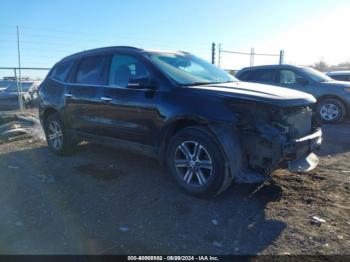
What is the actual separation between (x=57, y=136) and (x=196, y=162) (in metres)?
3.40

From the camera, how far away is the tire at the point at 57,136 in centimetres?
628

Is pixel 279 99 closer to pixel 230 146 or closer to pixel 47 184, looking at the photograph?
pixel 230 146

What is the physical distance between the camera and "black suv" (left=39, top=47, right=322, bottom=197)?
12.3ft

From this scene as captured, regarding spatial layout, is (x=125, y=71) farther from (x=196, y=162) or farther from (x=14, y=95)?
(x=14, y=95)

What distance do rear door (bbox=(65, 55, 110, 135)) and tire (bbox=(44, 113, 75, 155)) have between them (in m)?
0.32

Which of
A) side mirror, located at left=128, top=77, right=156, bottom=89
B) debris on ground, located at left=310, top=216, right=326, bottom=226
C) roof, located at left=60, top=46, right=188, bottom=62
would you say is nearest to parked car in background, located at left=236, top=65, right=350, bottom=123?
roof, located at left=60, top=46, right=188, bottom=62

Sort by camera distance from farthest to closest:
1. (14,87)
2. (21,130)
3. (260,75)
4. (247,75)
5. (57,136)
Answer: (14,87) → (247,75) → (260,75) → (21,130) → (57,136)

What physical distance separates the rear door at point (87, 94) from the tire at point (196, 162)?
1659 millimetres

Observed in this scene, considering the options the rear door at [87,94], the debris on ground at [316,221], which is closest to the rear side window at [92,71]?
the rear door at [87,94]

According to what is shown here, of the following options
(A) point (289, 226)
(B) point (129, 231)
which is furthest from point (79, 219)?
(A) point (289, 226)

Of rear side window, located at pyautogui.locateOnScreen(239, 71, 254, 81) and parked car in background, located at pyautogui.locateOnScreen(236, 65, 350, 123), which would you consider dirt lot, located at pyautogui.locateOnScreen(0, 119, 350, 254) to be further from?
rear side window, located at pyautogui.locateOnScreen(239, 71, 254, 81)

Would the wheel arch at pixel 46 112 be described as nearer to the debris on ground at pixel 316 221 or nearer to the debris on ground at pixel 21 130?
the debris on ground at pixel 21 130

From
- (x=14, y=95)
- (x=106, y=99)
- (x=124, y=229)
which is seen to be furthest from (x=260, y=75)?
(x=14, y=95)

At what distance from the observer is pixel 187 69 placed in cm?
490
